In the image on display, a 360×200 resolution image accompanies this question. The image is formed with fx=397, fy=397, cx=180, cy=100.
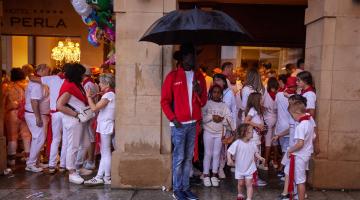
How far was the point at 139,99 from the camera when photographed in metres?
5.92

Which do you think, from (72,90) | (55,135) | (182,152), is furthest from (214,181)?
(55,135)

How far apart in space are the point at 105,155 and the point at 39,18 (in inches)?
311

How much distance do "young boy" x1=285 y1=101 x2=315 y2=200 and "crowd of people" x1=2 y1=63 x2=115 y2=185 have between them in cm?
273

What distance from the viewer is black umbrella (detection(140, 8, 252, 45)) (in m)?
4.76

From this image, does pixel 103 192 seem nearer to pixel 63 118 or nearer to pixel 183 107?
pixel 63 118

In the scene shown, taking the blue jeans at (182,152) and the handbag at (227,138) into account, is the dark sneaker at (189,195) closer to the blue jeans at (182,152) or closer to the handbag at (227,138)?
the blue jeans at (182,152)

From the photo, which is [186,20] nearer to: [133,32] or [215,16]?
[215,16]

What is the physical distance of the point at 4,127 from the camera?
7.52m

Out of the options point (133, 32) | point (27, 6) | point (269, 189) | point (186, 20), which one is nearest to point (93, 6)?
point (133, 32)

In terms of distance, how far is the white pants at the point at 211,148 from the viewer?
20.3ft

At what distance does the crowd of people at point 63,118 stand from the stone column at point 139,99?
0.31 metres

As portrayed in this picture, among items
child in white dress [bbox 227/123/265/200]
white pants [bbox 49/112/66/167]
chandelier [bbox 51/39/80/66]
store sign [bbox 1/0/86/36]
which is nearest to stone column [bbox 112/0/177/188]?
child in white dress [bbox 227/123/265/200]

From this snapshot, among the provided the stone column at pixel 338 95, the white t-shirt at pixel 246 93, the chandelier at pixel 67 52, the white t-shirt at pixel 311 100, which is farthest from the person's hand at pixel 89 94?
the chandelier at pixel 67 52

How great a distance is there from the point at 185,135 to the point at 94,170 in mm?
2623
